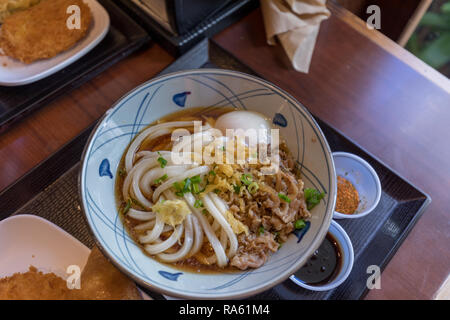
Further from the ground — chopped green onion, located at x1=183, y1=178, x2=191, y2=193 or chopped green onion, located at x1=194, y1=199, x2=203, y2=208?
chopped green onion, located at x1=183, y1=178, x2=191, y2=193

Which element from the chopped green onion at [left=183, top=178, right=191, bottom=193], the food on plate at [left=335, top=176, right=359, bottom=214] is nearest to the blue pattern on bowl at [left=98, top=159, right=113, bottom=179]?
the chopped green onion at [left=183, top=178, right=191, bottom=193]

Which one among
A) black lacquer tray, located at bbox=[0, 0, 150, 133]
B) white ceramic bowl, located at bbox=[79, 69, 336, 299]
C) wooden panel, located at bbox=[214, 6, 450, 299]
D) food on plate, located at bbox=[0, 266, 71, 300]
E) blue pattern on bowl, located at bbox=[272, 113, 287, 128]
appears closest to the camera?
white ceramic bowl, located at bbox=[79, 69, 336, 299]

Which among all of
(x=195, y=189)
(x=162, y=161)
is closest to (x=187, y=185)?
(x=195, y=189)

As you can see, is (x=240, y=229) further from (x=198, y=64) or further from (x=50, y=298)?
(x=198, y=64)

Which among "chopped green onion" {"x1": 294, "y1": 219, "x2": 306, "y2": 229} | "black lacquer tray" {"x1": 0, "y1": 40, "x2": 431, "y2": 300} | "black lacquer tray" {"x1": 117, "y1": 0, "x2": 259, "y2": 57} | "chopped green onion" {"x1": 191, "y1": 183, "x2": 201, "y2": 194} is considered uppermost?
"black lacquer tray" {"x1": 117, "y1": 0, "x2": 259, "y2": 57}

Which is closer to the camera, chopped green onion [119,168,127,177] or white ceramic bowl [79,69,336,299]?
white ceramic bowl [79,69,336,299]

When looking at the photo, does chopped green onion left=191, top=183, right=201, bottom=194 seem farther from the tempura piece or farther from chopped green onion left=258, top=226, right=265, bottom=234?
the tempura piece

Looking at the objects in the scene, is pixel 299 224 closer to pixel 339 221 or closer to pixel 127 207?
pixel 339 221

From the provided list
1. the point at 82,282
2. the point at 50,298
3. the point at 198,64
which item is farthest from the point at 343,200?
the point at 50,298
